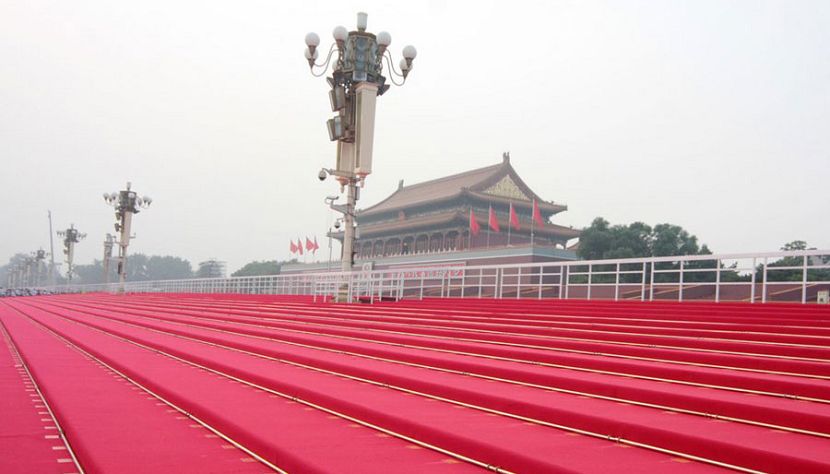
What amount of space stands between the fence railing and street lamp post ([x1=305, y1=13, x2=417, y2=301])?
2240mm

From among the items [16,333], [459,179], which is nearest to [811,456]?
[16,333]

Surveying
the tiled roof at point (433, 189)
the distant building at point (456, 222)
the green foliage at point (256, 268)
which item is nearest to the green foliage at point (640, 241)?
the distant building at point (456, 222)

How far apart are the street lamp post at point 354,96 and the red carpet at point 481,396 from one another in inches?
272

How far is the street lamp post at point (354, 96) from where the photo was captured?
1633cm

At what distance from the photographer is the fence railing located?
1111 centimetres

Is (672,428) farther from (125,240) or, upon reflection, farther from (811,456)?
(125,240)

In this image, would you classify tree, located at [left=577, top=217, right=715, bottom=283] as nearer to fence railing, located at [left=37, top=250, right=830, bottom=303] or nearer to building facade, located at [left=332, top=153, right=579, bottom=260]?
fence railing, located at [left=37, top=250, right=830, bottom=303]

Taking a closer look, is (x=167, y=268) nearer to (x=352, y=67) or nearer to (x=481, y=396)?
(x=352, y=67)

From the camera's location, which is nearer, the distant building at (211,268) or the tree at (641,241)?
the tree at (641,241)

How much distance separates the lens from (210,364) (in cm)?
781

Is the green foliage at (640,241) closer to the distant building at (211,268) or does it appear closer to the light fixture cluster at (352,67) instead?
the light fixture cluster at (352,67)

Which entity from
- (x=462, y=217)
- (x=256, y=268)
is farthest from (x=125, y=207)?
(x=256, y=268)

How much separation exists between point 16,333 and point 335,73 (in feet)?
27.7

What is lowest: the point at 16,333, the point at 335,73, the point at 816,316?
the point at 16,333
